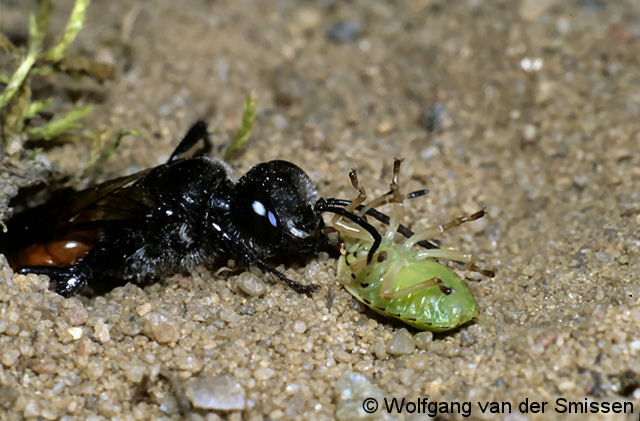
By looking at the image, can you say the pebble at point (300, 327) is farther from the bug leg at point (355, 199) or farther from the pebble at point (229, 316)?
the bug leg at point (355, 199)

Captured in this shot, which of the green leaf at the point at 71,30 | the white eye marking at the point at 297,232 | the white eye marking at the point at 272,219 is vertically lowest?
the white eye marking at the point at 297,232

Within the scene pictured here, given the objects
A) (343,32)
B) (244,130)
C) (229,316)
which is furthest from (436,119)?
(229,316)

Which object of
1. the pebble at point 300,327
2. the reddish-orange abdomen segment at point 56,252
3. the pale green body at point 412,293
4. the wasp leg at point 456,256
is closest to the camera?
the pale green body at point 412,293

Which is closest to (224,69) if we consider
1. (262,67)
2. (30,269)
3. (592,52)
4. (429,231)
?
(262,67)

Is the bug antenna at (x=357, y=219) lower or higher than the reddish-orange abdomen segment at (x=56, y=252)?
higher

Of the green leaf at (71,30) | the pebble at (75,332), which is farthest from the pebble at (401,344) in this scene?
the green leaf at (71,30)

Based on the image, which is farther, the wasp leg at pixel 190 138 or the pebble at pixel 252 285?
the wasp leg at pixel 190 138

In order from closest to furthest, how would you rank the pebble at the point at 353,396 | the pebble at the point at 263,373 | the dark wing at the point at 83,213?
the pebble at the point at 353,396 → the pebble at the point at 263,373 → the dark wing at the point at 83,213

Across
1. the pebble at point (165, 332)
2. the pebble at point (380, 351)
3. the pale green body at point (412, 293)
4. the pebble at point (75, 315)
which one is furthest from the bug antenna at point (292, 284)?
the pebble at point (75, 315)
